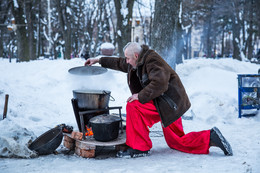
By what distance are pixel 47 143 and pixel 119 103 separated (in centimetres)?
431

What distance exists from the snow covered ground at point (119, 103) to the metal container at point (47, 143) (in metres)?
0.10

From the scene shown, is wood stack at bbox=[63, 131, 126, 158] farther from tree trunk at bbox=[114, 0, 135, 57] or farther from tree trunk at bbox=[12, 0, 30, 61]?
tree trunk at bbox=[12, 0, 30, 61]

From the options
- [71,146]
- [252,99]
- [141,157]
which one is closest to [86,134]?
[71,146]

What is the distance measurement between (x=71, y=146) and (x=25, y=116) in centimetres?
237

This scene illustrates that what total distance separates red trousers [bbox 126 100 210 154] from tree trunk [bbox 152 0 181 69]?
3.26m

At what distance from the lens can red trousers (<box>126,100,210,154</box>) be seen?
141 inches

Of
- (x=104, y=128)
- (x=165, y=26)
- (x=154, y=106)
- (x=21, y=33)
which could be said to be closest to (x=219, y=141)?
(x=154, y=106)

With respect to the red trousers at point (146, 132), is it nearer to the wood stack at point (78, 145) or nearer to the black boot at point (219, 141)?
the black boot at point (219, 141)

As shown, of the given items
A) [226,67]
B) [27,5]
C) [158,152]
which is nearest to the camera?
[158,152]

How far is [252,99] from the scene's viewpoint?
6590mm

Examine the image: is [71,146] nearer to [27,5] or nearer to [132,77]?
[132,77]

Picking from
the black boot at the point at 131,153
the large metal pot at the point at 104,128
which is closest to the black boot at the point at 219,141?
the black boot at the point at 131,153

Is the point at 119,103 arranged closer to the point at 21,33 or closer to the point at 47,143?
the point at 47,143

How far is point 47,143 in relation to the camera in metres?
3.71
